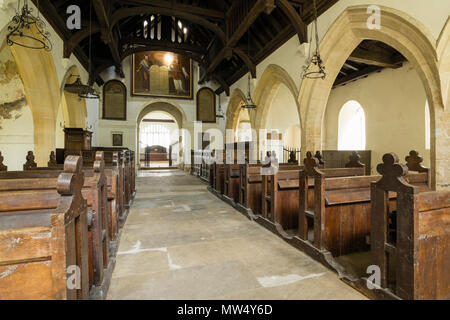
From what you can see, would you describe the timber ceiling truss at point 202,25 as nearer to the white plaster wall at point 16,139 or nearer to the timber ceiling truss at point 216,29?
the timber ceiling truss at point 216,29

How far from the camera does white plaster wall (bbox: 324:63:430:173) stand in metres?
6.82

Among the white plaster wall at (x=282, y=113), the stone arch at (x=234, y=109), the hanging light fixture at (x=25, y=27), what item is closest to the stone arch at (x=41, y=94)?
the hanging light fixture at (x=25, y=27)

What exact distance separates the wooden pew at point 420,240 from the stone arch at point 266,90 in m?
5.66

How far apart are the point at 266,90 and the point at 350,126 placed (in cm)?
425

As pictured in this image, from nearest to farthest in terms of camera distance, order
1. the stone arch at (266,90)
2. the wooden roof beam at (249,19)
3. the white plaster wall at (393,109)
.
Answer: the wooden roof beam at (249,19), the white plaster wall at (393,109), the stone arch at (266,90)

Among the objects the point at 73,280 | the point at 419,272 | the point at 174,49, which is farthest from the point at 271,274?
the point at 174,49

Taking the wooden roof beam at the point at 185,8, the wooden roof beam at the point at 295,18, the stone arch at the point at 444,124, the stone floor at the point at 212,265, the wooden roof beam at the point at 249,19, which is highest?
the wooden roof beam at the point at 185,8

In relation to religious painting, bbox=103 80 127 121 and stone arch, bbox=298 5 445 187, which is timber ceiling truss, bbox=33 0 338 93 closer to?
religious painting, bbox=103 80 127 121

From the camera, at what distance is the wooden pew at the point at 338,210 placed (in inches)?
87.3

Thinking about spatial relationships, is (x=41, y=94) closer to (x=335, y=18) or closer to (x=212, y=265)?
(x=212, y=265)

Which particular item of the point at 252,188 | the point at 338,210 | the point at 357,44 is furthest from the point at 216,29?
the point at 338,210

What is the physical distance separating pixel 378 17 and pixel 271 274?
4.44 metres

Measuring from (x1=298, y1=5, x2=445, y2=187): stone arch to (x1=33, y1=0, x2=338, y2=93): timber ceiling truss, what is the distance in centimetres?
68
